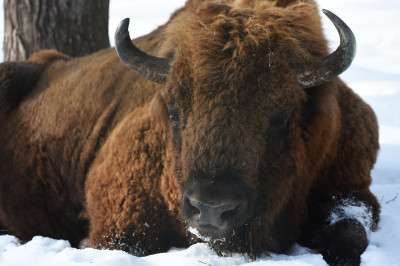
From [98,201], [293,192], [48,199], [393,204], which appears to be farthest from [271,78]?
[48,199]

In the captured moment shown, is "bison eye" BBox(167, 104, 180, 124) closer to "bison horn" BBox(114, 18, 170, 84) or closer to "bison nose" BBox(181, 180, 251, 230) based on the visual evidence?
"bison horn" BBox(114, 18, 170, 84)

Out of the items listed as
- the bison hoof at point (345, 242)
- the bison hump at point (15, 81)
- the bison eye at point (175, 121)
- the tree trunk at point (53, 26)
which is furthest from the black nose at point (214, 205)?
the tree trunk at point (53, 26)

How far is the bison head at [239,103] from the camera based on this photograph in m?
3.09

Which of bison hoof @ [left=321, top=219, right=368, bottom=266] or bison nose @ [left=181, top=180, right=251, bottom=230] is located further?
bison hoof @ [left=321, top=219, right=368, bottom=266]

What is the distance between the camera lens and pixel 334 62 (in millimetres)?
3287

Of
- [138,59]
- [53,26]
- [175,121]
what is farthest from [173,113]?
[53,26]

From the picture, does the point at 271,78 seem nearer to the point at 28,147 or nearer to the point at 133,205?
the point at 133,205

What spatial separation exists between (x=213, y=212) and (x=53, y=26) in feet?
14.9

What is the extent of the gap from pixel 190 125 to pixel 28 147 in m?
2.41

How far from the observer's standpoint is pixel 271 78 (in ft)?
10.5

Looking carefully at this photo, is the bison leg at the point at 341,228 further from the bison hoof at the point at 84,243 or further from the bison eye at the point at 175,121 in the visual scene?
the bison hoof at the point at 84,243

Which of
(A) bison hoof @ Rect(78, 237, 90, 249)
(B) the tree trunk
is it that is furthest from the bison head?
(B) the tree trunk

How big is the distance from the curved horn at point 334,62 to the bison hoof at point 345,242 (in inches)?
42.8

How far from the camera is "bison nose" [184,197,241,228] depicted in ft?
9.53
